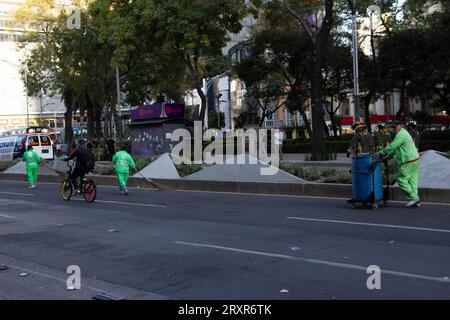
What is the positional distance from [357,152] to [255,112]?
56.8 metres

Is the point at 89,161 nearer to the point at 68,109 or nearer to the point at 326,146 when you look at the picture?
the point at 326,146

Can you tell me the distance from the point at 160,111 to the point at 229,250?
2525cm

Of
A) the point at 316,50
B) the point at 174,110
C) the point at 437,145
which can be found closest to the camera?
the point at 316,50

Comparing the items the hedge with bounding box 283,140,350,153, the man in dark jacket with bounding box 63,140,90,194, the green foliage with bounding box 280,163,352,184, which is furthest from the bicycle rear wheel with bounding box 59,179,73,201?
the hedge with bounding box 283,140,350,153

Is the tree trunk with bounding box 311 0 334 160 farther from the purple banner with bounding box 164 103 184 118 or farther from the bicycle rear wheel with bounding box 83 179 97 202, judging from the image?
the bicycle rear wheel with bounding box 83 179 97 202

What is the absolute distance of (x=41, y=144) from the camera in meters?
41.3

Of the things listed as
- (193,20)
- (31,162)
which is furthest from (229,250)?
(193,20)

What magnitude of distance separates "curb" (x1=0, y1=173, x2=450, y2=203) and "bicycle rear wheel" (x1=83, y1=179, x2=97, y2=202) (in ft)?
13.0

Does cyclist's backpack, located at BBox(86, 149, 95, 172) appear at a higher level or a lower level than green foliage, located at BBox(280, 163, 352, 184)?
higher

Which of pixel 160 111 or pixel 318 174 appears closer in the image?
pixel 318 174

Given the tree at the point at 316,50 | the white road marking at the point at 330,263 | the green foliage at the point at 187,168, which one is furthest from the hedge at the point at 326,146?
the white road marking at the point at 330,263

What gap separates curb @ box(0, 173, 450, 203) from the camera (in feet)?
44.1
